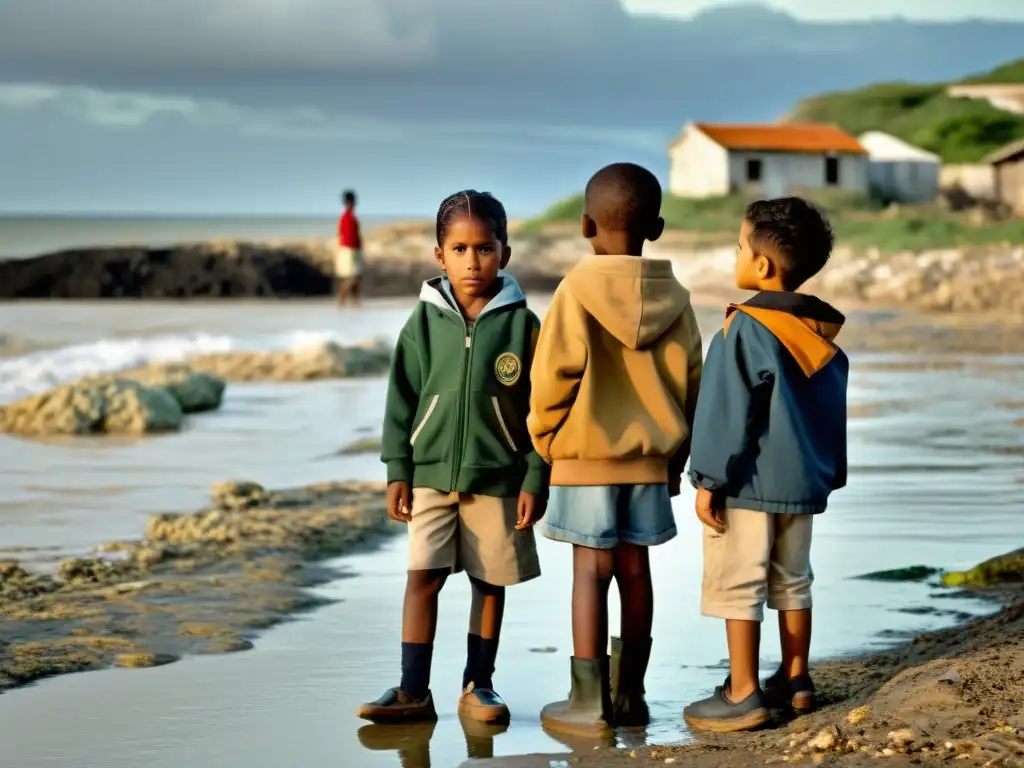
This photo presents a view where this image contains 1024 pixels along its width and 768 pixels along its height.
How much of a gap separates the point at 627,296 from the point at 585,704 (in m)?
1.20

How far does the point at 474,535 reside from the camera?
525 centimetres

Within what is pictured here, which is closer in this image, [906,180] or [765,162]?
[765,162]

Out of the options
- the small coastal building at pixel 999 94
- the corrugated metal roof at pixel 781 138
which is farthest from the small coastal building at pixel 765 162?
the small coastal building at pixel 999 94

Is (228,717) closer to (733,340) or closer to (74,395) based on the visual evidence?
(733,340)

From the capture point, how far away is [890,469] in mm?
10430

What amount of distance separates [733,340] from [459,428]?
878 millimetres

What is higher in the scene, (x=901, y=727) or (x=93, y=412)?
(x=93, y=412)

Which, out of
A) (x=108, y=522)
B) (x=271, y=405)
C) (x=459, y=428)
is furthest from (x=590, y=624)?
(x=271, y=405)

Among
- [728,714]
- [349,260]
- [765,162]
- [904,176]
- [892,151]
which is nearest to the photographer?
[728,714]

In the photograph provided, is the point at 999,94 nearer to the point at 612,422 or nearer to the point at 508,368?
the point at 508,368

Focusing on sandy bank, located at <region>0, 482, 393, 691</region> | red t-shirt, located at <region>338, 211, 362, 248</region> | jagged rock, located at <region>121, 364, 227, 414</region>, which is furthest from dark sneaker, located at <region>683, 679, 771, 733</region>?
red t-shirt, located at <region>338, 211, 362, 248</region>

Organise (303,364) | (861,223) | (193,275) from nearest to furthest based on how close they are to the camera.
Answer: (303,364) → (861,223) → (193,275)

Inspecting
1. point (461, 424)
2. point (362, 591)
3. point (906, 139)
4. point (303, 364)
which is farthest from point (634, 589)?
point (906, 139)

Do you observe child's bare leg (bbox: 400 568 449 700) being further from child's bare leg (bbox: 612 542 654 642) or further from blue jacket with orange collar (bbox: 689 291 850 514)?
blue jacket with orange collar (bbox: 689 291 850 514)
